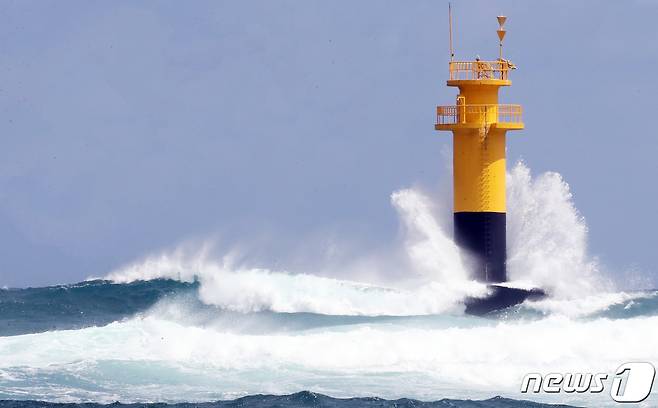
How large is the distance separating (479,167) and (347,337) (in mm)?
5192

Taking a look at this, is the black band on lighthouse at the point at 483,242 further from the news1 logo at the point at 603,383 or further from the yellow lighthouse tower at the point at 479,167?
the news1 logo at the point at 603,383

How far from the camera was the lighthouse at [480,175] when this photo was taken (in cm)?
2994

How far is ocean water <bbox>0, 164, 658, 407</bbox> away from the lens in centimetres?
2384

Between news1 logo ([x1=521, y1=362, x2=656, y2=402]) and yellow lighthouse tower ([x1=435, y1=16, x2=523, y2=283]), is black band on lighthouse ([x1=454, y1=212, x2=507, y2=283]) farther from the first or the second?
news1 logo ([x1=521, y1=362, x2=656, y2=402])

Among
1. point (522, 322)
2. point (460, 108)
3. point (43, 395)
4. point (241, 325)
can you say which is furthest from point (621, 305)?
point (43, 395)

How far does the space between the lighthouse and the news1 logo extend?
531 cm

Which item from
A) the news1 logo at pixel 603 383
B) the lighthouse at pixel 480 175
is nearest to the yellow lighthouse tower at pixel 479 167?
the lighthouse at pixel 480 175

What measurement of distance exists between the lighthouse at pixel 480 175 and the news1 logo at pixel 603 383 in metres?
5.31

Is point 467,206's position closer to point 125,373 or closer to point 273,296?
point 273,296

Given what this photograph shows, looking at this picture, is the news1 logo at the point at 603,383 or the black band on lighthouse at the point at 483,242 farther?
the black band on lighthouse at the point at 483,242

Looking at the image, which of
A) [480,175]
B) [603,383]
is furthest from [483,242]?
[603,383]

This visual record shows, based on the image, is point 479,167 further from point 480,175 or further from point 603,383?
point 603,383

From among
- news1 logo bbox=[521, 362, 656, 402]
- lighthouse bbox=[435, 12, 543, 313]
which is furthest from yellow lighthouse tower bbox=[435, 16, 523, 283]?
news1 logo bbox=[521, 362, 656, 402]

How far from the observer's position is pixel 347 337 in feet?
88.5
